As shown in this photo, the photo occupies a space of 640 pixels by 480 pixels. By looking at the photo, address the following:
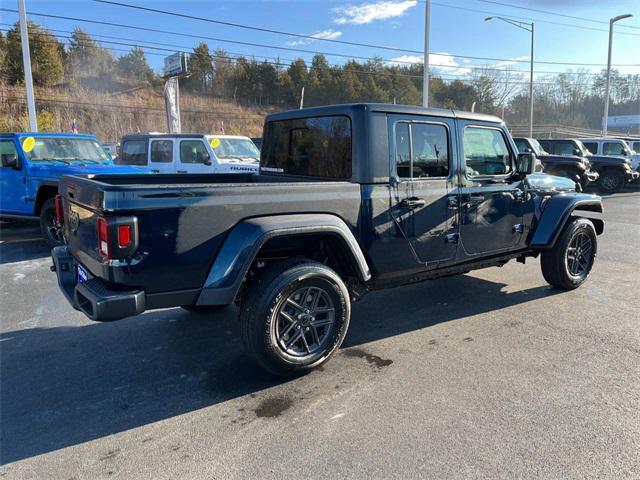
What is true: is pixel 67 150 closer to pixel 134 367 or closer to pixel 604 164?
pixel 134 367

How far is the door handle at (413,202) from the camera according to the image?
387cm

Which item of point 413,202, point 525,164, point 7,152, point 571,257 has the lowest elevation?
point 571,257

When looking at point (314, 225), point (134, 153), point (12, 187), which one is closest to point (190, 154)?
point (134, 153)

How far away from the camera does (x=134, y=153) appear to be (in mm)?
12125

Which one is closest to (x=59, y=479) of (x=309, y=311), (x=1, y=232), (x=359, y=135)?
(x=309, y=311)

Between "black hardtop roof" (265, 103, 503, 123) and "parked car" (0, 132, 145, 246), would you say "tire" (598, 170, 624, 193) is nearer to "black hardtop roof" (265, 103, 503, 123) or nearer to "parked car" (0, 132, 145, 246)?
"black hardtop roof" (265, 103, 503, 123)

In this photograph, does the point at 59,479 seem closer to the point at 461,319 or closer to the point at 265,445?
the point at 265,445

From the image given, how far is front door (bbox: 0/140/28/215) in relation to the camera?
26.6 feet

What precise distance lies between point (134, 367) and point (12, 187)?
6230 millimetres

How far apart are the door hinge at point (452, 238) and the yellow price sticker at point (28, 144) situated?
7520 millimetres

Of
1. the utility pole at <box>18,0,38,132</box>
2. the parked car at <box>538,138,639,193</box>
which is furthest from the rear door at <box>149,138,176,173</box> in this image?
the parked car at <box>538,138,639,193</box>

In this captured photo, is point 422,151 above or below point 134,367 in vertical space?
above

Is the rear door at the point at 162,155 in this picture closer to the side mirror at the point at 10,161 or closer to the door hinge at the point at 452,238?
the side mirror at the point at 10,161

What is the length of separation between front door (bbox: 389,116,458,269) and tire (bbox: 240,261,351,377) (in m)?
0.87
